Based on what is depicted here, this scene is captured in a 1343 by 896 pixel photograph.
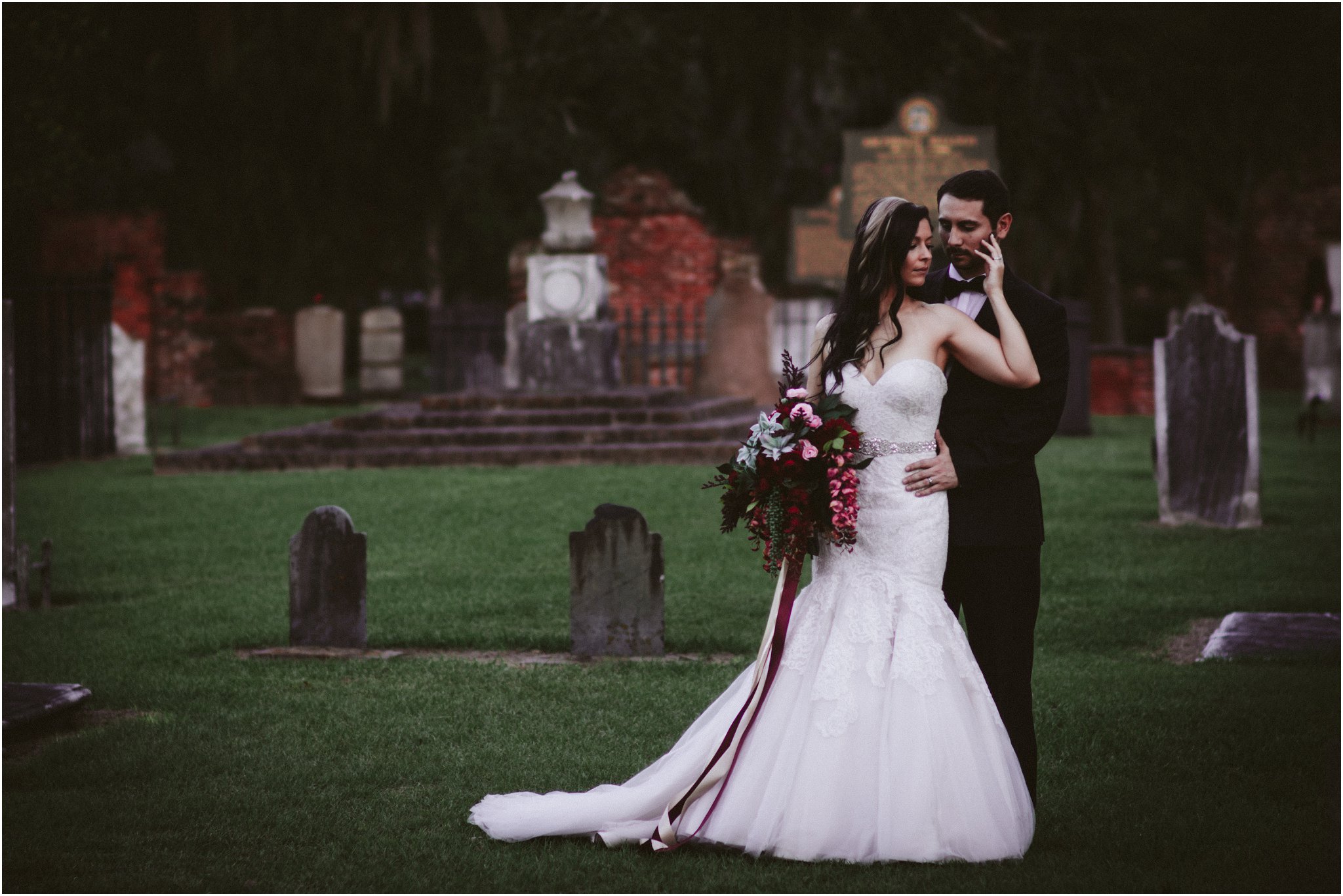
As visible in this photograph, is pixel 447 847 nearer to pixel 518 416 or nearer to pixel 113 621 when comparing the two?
pixel 113 621

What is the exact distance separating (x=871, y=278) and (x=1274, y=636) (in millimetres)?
3830

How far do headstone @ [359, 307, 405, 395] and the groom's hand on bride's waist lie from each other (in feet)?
76.0

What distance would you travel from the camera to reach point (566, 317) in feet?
59.0

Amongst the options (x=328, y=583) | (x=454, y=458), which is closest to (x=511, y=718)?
(x=328, y=583)

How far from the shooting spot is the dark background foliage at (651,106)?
26344 millimetres

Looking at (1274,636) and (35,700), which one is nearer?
(35,700)

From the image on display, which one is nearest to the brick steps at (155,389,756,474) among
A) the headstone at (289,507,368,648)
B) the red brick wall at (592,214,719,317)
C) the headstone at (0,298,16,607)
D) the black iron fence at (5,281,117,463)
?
the black iron fence at (5,281,117,463)

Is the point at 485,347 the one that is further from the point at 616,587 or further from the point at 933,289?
the point at 933,289

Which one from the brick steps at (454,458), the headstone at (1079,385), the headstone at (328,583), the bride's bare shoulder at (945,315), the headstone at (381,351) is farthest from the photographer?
the headstone at (381,351)

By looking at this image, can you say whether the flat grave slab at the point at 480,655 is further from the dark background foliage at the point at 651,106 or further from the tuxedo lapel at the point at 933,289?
the dark background foliage at the point at 651,106

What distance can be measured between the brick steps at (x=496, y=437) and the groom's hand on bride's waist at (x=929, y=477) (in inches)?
433

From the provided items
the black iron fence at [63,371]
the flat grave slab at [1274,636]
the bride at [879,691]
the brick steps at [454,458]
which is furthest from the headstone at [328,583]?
the black iron fence at [63,371]

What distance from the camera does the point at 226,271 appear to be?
31125 millimetres

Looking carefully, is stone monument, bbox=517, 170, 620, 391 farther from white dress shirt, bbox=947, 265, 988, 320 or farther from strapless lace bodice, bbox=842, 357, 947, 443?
strapless lace bodice, bbox=842, 357, 947, 443
